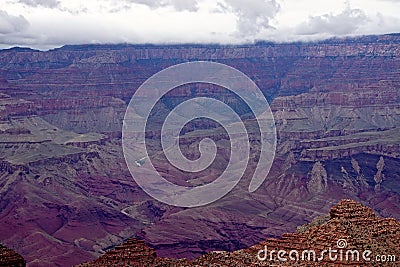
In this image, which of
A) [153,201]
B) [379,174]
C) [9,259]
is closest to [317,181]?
[379,174]

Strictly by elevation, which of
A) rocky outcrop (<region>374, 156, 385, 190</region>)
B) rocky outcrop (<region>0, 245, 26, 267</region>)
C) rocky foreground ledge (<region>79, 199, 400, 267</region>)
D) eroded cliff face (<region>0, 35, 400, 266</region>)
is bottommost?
eroded cliff face (<region>0, 35, 400, 266</region>)

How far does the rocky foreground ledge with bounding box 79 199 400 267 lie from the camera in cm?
4222

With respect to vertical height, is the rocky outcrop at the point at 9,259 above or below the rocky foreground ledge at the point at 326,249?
below

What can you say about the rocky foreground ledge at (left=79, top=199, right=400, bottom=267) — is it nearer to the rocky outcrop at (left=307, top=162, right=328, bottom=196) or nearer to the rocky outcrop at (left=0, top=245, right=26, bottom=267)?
the rocky outcrop at (left=0, top=245, right=26, bottom=267)

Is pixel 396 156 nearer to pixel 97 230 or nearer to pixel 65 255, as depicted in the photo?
pixel 97 230

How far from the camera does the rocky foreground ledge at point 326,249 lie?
139ft

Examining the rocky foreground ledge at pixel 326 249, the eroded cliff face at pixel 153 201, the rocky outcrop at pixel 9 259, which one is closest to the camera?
the rocky foreground ledge at pixel 326 249

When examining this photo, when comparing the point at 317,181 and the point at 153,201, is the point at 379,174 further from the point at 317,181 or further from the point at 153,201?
the point at 153,201

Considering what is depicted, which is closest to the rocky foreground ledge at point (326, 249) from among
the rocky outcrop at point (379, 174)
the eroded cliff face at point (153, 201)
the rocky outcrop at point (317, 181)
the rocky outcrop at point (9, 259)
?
the rocky outcrop at point (9, 259)

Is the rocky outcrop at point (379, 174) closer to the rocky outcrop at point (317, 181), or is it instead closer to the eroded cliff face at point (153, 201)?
the eroded cliff face at point (153, 201)

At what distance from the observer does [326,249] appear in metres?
42.7

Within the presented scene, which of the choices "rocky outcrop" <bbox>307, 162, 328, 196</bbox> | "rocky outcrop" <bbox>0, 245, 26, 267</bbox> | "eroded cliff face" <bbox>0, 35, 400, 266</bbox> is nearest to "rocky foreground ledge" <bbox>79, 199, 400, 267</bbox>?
"rocky outcrop" <bbox>0, 245, 26, 267</bbox>

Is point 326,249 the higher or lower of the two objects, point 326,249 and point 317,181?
the higher

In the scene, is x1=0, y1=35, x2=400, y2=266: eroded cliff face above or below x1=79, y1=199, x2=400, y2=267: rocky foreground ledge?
below
